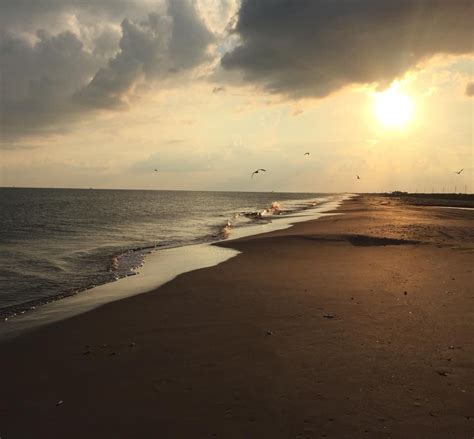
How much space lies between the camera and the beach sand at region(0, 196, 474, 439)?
524cm

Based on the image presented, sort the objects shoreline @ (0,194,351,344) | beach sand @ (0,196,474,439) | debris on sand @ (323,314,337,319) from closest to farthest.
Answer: beach sand @ (0,196,474,439) < debris on sand @ (323,314,337,319) < shoreline @ (0,194,351,344)

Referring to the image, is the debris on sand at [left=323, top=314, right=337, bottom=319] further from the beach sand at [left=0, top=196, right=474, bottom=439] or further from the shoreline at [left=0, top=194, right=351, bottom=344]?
the shoreline at [left=0, top=194, right=351, bottom=344]

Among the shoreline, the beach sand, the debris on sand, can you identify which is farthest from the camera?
the shoreline

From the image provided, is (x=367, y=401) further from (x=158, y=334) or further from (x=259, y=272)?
(x=259, y=272)

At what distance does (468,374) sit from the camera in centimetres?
623

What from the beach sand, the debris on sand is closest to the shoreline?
the beach sand

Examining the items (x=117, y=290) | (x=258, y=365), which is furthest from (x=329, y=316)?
(x=117, y=290)

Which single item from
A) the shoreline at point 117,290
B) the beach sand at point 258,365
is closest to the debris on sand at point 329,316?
the beach sand at point 258,365

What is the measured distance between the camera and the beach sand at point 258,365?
5.24 meters

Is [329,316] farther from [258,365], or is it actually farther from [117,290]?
[117,290]

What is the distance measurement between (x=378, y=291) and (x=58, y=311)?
9.64m

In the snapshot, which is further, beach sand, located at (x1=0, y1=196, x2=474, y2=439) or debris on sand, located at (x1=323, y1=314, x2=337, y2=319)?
debris on sand, located at (x1=323, y1=314, x2=337, y2=319)

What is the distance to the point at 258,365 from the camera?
22.6 feet

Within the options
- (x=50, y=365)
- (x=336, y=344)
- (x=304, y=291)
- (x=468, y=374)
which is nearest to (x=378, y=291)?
(x=304, y=291)
